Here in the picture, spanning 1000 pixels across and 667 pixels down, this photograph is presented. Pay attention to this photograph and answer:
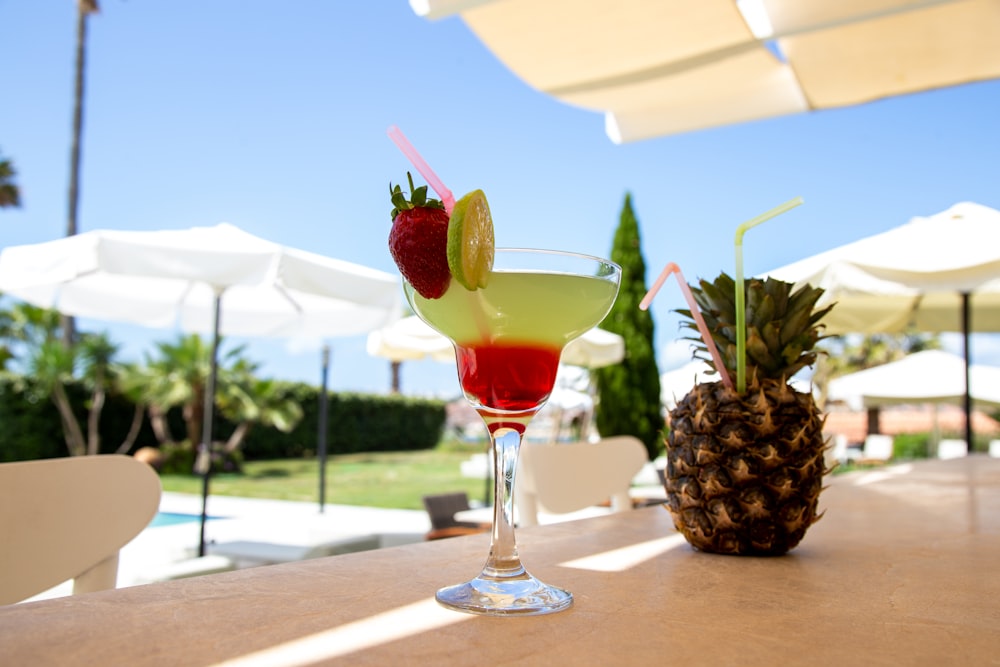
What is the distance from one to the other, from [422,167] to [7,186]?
76.2 ft

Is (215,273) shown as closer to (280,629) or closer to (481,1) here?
(481,1)

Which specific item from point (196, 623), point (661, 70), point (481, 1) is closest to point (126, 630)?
point (196, 623)

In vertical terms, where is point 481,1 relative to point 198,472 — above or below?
above

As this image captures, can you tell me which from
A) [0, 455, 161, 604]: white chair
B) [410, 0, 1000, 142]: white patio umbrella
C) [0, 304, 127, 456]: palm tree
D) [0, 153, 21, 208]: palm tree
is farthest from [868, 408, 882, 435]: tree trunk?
[0, 455, 161, 604]: white chair

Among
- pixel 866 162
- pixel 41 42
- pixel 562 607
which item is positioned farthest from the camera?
pixel 866 162

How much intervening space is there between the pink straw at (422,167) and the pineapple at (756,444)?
19.7 inches

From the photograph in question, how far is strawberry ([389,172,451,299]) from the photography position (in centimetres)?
78

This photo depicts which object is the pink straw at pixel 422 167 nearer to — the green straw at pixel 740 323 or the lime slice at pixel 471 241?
the lime slice at pixel 471 241

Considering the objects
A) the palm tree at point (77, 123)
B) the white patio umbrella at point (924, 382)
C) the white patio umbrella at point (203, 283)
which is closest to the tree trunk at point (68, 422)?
the palm tree at point (77, 123)

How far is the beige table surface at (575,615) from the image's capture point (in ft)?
1.88

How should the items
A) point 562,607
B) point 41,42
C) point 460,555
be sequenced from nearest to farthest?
point 562,607
point 460,555
point 41,42

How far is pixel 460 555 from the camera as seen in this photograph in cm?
107

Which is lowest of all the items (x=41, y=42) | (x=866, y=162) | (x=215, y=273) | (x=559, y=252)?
(x=559, y=252)

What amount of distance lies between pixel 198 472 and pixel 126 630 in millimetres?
18327
